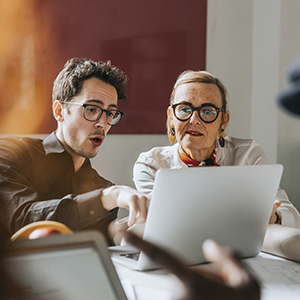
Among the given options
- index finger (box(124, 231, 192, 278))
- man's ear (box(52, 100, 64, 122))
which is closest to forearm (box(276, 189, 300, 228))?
man's ear (box(52, 100, 64, 122))

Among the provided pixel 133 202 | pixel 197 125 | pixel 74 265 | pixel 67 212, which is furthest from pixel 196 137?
pixel 74 265

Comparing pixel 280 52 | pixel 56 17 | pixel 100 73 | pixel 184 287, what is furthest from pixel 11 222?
pixel 280 52

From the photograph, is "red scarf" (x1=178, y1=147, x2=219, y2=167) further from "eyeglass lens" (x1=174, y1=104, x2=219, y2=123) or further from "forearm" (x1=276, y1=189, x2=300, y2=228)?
"forearm" (x1=276, y1=189, x2=300, y2=228)

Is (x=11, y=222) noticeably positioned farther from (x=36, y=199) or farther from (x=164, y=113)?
(x=164, y=113)

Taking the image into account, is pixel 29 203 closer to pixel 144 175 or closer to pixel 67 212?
pixel 67 212

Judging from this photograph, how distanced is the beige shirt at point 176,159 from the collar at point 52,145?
36 centimetres

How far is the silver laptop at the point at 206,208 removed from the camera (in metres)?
0.76

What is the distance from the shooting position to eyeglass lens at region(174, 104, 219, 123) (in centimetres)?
163

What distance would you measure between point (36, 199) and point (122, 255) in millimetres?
406

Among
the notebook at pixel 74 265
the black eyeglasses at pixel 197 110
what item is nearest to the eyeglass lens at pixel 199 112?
the black eyeglasses at pixel 197 110

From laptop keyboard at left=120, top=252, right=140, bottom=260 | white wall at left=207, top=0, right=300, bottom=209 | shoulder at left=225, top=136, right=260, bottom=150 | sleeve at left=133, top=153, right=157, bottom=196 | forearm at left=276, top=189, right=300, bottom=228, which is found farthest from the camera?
white wall at left=207, top=0, right=300, bottom=209

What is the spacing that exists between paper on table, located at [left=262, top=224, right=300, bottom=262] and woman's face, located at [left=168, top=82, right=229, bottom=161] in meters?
0.61

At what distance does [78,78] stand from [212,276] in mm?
1523

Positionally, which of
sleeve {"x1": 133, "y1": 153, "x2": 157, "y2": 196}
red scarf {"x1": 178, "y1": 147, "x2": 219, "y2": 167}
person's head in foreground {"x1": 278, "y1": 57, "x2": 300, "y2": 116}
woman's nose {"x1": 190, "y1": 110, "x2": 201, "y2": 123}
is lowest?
sleeve {"x1": 133, "y1": 153, "x2": 157, "y2": 196}
